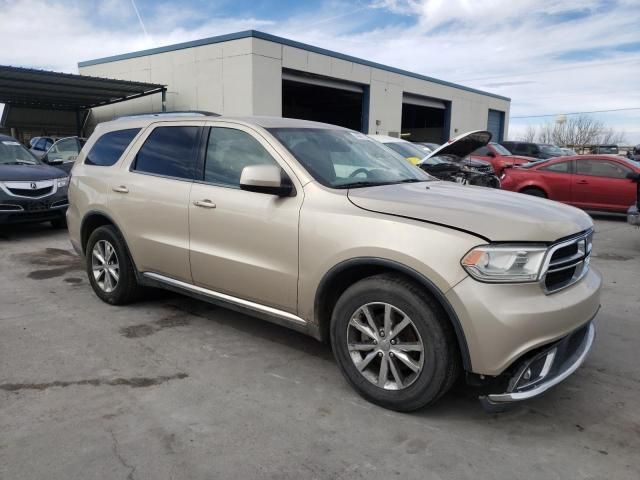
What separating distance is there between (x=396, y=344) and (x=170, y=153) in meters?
2.59

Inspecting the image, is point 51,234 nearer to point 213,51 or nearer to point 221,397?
point 221,397

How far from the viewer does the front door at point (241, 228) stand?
347 cm

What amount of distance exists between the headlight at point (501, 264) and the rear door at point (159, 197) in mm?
2319

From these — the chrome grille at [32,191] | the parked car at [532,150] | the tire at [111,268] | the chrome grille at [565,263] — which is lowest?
the tire at [111,268]

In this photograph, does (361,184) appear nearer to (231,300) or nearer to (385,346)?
(385,346)

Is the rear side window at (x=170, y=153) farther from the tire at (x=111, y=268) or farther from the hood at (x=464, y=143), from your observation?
the hood at (x=464, y=143)

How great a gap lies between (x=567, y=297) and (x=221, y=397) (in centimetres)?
212

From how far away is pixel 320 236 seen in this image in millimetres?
3256

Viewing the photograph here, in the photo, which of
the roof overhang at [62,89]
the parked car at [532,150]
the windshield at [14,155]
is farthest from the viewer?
the parked car at [532,150]

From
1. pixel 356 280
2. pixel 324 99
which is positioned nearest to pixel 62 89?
pixel 324 99

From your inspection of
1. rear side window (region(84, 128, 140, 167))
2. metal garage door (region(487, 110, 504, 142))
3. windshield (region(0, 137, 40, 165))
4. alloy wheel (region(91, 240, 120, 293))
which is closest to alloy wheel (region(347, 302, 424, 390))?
alloy wheel (region(91, 240, 120, 293))

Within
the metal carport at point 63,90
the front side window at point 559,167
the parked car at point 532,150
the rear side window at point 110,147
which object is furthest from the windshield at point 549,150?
the rear side window at point 110,147

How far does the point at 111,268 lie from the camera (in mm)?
4969

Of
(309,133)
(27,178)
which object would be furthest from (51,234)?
(309,133)
